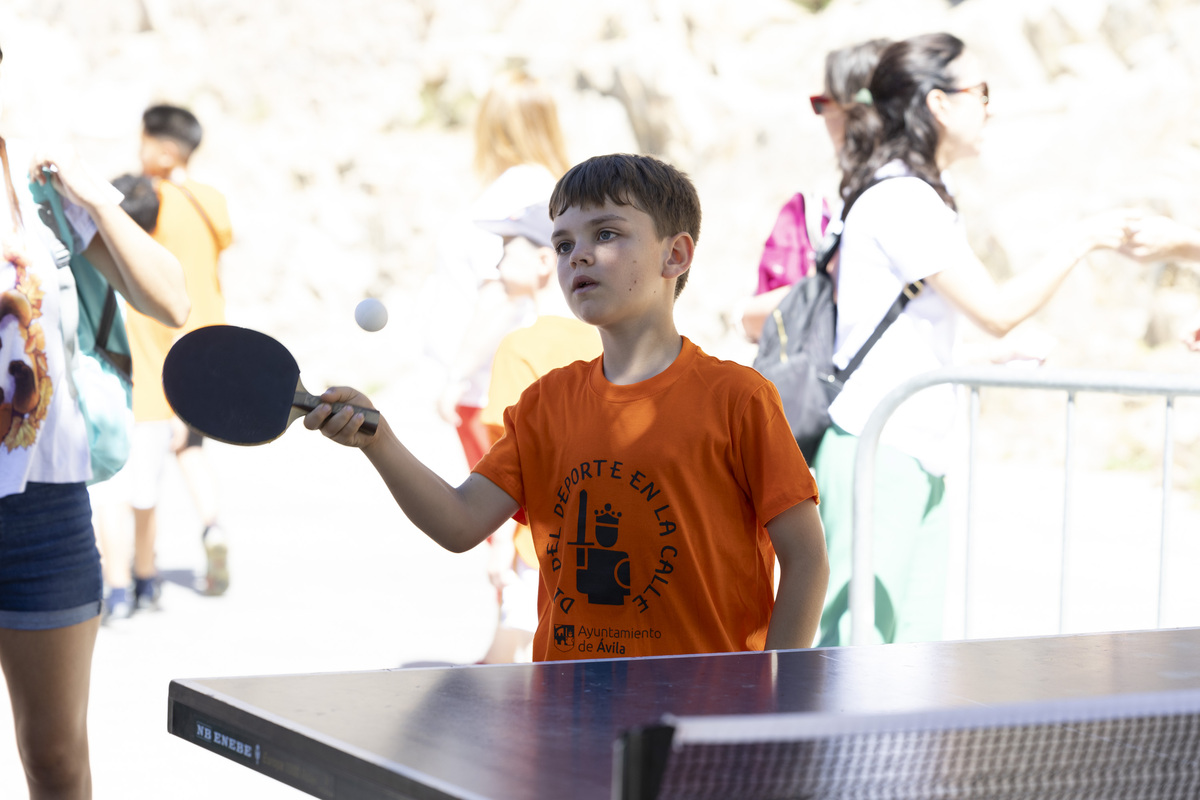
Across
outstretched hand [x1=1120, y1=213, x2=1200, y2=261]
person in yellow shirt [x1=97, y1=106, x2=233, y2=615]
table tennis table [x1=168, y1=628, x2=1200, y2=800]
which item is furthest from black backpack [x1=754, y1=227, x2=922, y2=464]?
person in yellow shirt [x1=97, y1=106, x2=233, y2=615]

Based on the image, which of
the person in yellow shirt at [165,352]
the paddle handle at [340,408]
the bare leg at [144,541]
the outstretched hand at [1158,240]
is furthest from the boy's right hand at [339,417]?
the bare leg at [144,541]

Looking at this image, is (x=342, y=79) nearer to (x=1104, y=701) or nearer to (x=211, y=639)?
(x=211, y=639)

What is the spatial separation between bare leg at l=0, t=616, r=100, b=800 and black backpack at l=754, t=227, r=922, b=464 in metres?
1.83

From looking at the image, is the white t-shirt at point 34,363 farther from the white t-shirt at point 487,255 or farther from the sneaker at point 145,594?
the sneaker at point 145,594

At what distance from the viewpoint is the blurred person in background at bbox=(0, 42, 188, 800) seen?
241 centimetres

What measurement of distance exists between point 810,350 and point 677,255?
4.28ft

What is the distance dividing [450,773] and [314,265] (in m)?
21.7

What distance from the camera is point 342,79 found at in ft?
82.8

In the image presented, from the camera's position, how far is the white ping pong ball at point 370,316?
2.27 meters

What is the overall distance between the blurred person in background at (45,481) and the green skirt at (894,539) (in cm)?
190

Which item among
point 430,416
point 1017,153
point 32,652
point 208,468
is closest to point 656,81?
point 1017,153

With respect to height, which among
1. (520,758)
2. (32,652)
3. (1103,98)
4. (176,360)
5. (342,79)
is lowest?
(32,652)

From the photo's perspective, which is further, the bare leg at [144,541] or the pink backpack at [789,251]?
the bare leg at [144,541]

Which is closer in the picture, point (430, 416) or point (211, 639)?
point (211, 639)
